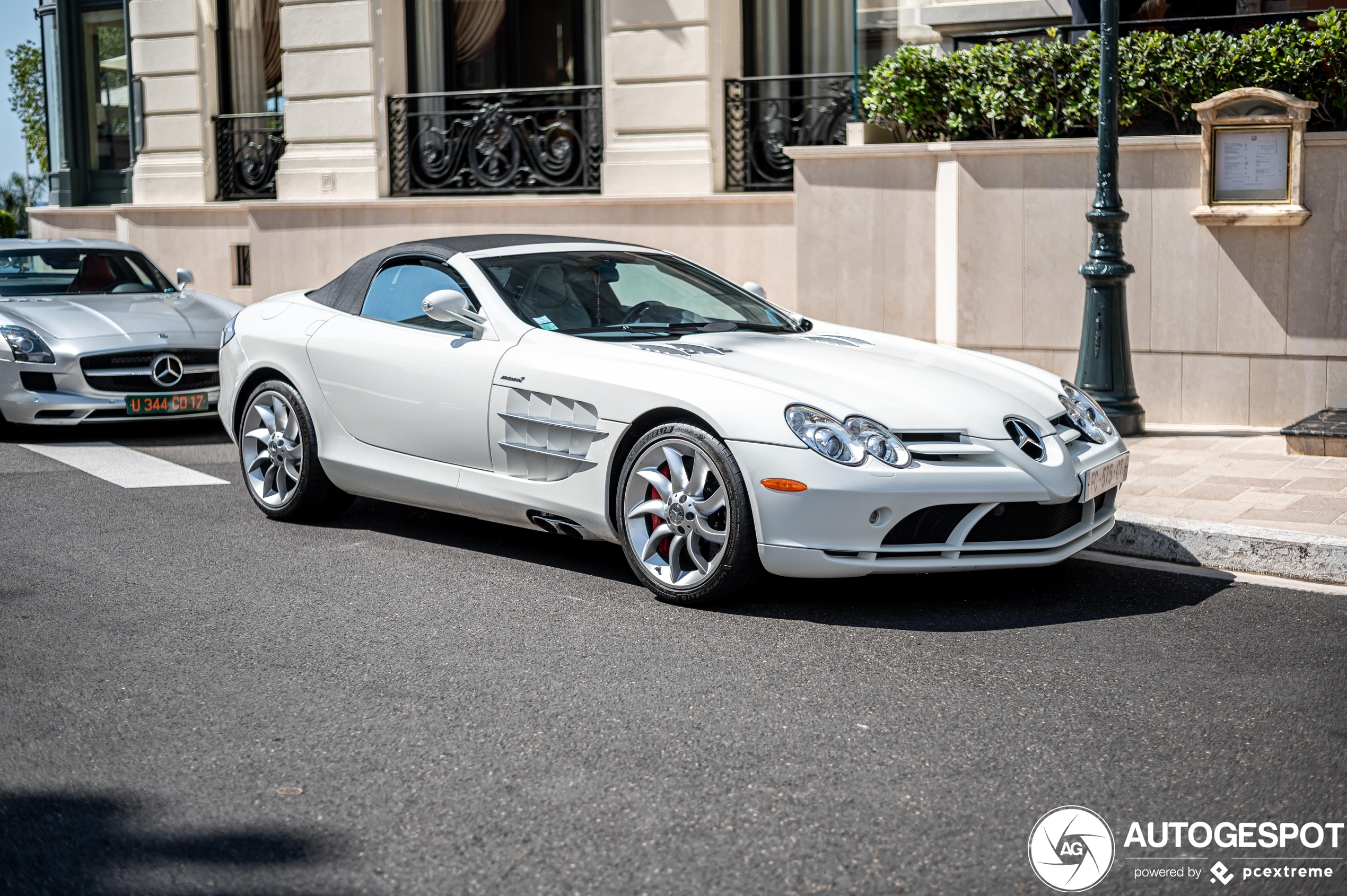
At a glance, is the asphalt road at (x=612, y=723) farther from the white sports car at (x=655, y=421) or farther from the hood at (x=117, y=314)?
the hood at (x=117, y=314)

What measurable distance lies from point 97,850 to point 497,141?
42.9ft

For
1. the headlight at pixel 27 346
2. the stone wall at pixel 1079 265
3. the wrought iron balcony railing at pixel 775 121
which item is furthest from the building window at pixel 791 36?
the headlight at pixel 27 346

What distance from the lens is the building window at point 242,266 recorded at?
18.1m

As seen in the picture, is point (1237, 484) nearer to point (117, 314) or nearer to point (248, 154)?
point (117, 314)

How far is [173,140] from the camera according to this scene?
1850 centimetres

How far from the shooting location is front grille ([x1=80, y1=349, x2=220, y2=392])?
10.1 meters

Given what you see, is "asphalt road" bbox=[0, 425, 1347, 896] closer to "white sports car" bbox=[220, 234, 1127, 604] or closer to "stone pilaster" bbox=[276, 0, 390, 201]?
"white sports car" bbox=[220, 234, 1127, 604]

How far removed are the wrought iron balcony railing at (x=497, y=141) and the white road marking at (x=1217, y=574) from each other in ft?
31.7

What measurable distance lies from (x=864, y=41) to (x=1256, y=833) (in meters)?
9.40

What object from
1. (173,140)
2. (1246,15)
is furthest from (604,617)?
(173,140)

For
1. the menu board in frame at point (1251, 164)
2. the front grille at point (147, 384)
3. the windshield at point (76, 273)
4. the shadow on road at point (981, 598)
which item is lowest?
the shadow on road at point (981, 598)

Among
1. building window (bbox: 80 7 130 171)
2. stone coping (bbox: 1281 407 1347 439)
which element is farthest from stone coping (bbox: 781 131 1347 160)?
building window (bbox: 80 7 130 171)

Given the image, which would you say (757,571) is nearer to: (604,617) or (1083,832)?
(604,617)

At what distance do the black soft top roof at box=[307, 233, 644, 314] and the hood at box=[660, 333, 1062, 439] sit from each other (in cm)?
116
